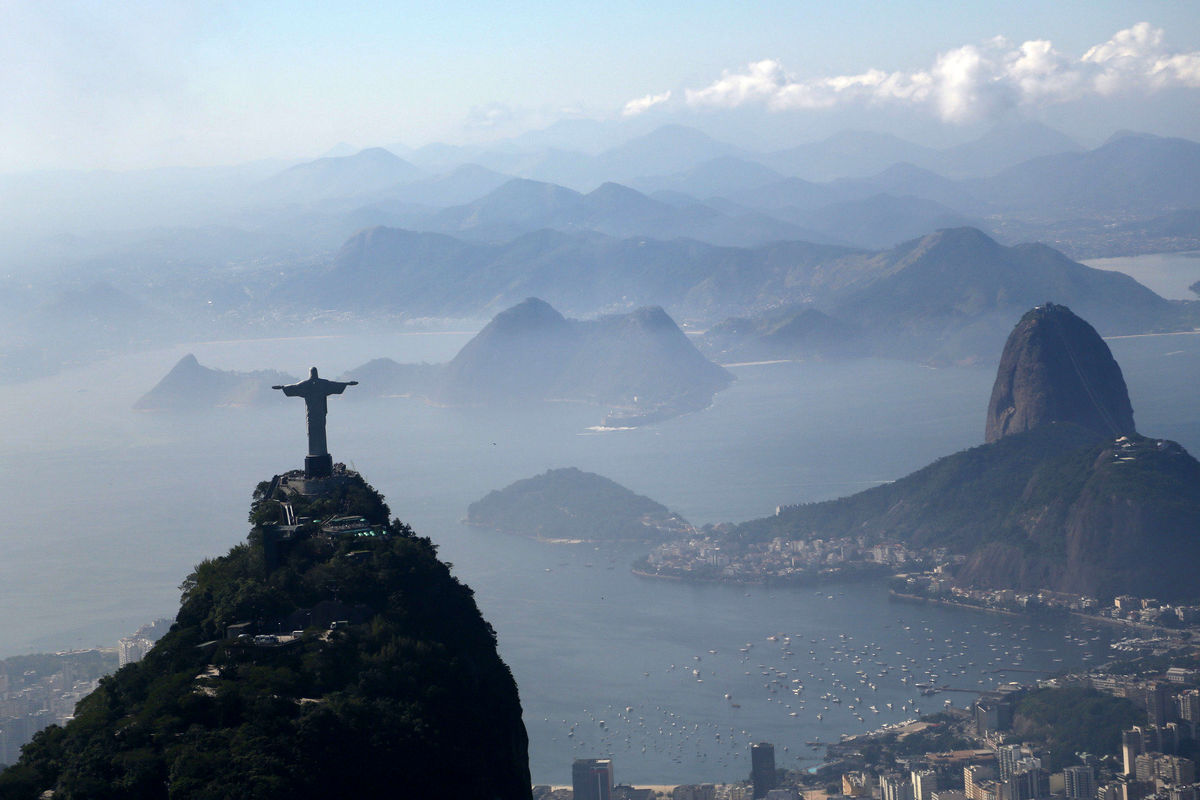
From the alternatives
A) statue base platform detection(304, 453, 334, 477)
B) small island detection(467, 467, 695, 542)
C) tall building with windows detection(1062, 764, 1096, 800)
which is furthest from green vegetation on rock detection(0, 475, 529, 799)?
small island detection(467, 467, 695, 542)

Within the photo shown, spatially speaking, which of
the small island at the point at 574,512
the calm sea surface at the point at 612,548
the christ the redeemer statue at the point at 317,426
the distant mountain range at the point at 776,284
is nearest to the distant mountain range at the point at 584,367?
the calm sea surface at the point at 612,548

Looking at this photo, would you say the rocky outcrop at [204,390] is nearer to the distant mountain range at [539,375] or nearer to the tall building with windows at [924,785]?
the distant mountain range at [539,375]

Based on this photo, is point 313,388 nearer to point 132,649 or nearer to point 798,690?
point 132,649

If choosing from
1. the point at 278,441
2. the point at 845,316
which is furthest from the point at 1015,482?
the point at 845,316

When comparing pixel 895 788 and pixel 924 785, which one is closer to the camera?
pixel 924 785

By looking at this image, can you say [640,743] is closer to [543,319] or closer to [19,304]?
[543,319]

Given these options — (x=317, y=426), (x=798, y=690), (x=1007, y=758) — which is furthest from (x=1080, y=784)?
(x=317, y=426)
